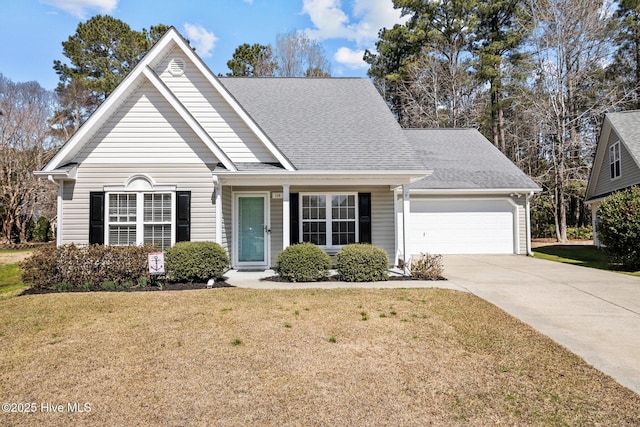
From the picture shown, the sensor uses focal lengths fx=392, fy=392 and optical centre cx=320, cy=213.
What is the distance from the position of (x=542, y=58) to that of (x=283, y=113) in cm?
1865

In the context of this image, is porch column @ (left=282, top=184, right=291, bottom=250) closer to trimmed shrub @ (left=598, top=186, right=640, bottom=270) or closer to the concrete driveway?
the concrete driveway

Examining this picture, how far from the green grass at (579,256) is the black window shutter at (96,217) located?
48.6 feet

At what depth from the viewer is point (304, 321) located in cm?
609

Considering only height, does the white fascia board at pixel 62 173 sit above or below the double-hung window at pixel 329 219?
above

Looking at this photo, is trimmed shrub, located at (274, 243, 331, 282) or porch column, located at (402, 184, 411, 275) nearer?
trimmed shrub, located at (274, 243, 331, 282)

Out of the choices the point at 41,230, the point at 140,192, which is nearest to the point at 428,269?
the point at 140,192

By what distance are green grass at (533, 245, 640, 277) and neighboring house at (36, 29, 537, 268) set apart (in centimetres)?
708

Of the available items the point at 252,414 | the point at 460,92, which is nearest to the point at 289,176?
the point at 252,414

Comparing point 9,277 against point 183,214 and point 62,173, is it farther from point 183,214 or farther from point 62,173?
point 183,214

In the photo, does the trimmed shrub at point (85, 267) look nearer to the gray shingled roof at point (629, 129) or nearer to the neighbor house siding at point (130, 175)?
the neighbor house siding at point (130, 175)

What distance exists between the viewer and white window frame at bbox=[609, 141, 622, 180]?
17531mm

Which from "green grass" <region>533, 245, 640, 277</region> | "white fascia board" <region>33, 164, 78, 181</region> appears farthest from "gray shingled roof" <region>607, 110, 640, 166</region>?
"white fascia board" <region>33, 164, 78, 181</region>

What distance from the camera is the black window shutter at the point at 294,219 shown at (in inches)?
468

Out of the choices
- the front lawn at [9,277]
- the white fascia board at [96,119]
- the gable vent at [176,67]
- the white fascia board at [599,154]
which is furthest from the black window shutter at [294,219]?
the white fascia board at [599,154]
